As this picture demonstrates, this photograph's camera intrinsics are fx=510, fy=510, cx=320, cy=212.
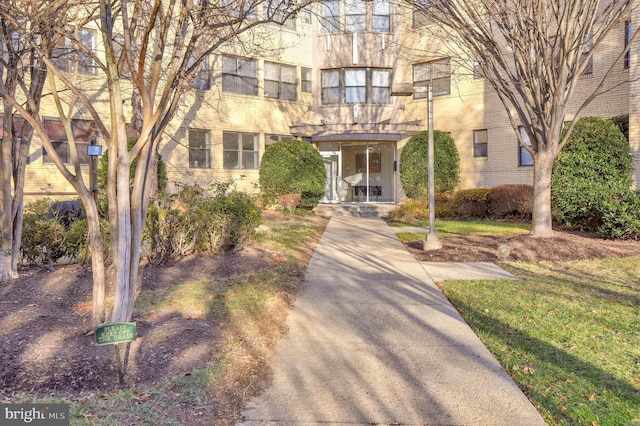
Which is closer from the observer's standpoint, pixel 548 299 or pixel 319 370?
pixel 319 370

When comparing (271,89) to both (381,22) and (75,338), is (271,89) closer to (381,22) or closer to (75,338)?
(381,22)

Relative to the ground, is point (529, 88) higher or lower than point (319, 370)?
higher

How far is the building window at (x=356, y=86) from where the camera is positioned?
77.9 feet

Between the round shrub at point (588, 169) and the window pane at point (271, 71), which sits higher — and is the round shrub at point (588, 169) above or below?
below

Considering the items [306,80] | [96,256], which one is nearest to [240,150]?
[306,80]

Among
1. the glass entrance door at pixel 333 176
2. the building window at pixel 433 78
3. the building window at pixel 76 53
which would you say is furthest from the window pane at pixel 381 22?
the building window at pixel 76 53

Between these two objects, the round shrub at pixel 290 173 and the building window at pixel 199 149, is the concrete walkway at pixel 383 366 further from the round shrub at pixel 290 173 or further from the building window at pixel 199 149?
the building window at pixel 199 149

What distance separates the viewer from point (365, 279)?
8086mm

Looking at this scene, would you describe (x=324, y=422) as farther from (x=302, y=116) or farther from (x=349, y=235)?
(x=302, y=116)

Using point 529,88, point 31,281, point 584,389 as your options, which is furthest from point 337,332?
point 529,88

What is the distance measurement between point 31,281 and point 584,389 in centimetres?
646

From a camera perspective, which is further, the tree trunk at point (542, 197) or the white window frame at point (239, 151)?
the white window frame at point (239, 151)

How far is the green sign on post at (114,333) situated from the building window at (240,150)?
1846 cm

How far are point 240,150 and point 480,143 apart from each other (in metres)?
10.4
